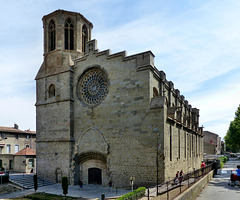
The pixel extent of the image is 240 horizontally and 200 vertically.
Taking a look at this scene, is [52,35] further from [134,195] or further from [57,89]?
[134,195]

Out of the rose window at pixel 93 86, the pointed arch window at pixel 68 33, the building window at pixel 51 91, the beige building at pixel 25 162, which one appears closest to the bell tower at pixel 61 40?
the pointed arch window at pixel 68 33

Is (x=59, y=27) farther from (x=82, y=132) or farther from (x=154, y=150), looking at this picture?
(x=154, y=150)

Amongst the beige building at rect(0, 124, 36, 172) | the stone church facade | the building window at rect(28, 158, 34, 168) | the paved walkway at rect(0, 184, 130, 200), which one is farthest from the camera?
the beige building at rect(0, 124, 36, 172)

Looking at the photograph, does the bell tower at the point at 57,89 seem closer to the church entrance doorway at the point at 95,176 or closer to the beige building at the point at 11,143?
the church entrance doorway at the point at 95,176

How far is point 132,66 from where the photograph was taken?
Answer: 752 inches

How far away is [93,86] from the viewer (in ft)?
72.8

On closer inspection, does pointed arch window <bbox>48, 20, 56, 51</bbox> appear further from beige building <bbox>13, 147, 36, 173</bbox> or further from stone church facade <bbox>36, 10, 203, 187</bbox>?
beige building <bbox>13, 147, 36, 173</bbox>

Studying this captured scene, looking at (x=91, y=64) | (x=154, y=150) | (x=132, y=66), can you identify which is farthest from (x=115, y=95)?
(x=154, y=150)

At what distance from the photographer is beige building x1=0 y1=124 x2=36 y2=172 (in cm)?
3312

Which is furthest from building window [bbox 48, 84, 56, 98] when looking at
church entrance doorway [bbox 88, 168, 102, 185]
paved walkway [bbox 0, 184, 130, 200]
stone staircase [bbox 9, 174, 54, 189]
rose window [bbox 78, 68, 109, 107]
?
paved walkway [bbox 0, 184, 130, 200]

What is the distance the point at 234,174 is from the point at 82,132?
15176mm

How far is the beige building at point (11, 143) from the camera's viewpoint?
1304 inches

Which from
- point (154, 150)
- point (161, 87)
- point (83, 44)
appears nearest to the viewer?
point (154, 150)

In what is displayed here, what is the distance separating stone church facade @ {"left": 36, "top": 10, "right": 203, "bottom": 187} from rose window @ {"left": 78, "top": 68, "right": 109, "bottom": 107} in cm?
11
